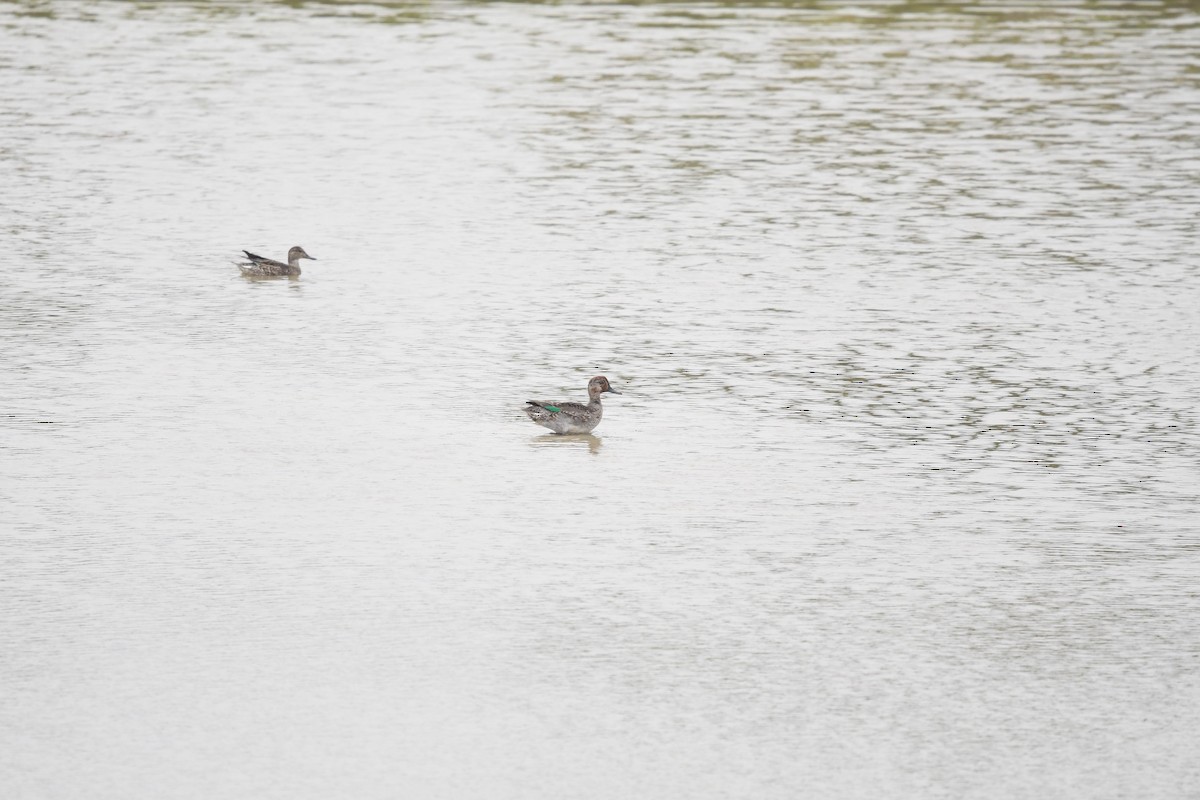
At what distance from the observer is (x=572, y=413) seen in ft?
37.6

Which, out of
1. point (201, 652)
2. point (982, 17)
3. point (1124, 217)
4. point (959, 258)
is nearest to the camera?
point (201, 652)

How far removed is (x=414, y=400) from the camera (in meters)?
12.2

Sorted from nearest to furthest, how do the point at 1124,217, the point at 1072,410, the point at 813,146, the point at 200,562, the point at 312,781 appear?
the point at 312,781, the point at 200,562, the point at 1072,410, the point at 1124,217, the point at 813,146

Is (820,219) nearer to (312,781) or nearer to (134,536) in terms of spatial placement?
(134,536)

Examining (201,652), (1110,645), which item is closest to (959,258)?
(1110,645)

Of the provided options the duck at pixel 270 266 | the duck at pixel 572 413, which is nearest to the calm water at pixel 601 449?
the duck at pixel 572 413

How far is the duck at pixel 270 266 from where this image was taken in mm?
15188

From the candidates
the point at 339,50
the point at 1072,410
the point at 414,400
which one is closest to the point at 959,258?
the point at 1072,410

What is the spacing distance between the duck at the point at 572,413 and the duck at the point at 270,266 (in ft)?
13.9

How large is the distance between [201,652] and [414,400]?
4.14 meters

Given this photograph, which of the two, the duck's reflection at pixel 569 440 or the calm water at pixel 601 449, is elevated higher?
the calm water at pixel 601 449

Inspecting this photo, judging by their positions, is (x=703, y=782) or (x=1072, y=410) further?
(x=1072, y=410)

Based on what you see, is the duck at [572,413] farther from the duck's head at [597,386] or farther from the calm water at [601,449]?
the calm water at [601,449]

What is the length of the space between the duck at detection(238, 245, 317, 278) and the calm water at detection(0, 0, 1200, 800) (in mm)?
262
